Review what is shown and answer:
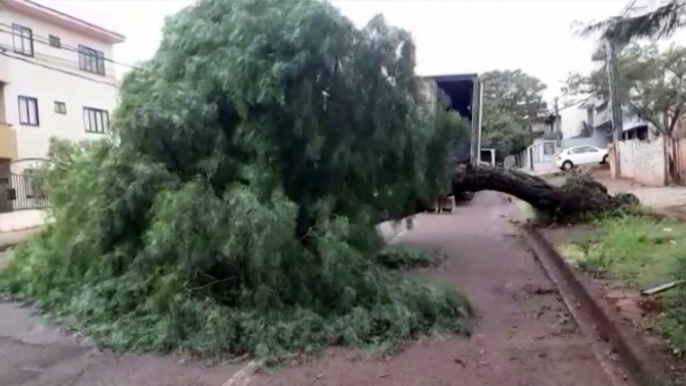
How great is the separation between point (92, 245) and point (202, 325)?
1.93 metres

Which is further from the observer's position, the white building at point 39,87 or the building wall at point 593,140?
the building wall at point 593,140

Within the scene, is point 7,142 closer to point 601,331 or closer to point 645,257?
point 645,257

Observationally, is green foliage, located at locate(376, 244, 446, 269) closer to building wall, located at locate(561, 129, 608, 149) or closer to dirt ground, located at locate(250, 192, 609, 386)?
dirt ground, located at locate(250, 192, 609, 386)

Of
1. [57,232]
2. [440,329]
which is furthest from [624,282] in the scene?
[57,232]

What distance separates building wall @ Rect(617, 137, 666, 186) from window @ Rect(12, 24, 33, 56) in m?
20.7

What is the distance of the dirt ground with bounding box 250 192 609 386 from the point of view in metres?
4.70

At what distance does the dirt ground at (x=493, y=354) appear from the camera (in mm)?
4695

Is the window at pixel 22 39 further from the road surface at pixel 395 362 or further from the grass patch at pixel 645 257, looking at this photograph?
the grass patch at pixel 645 257

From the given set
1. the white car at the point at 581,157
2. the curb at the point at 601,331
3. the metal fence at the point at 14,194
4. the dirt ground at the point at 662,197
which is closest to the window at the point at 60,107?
the metal fence at the point at 14,194

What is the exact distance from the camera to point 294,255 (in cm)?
607

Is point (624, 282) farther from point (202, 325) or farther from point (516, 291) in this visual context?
point (202, 325)

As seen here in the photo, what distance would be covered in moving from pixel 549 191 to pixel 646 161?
10.4 m

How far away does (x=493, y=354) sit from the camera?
17.3 feet

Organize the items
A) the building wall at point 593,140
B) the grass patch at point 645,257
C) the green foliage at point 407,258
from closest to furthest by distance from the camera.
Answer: the grass patch at point 645,257 → the green foliage at point 407,258 → the building wall at point 593,140
